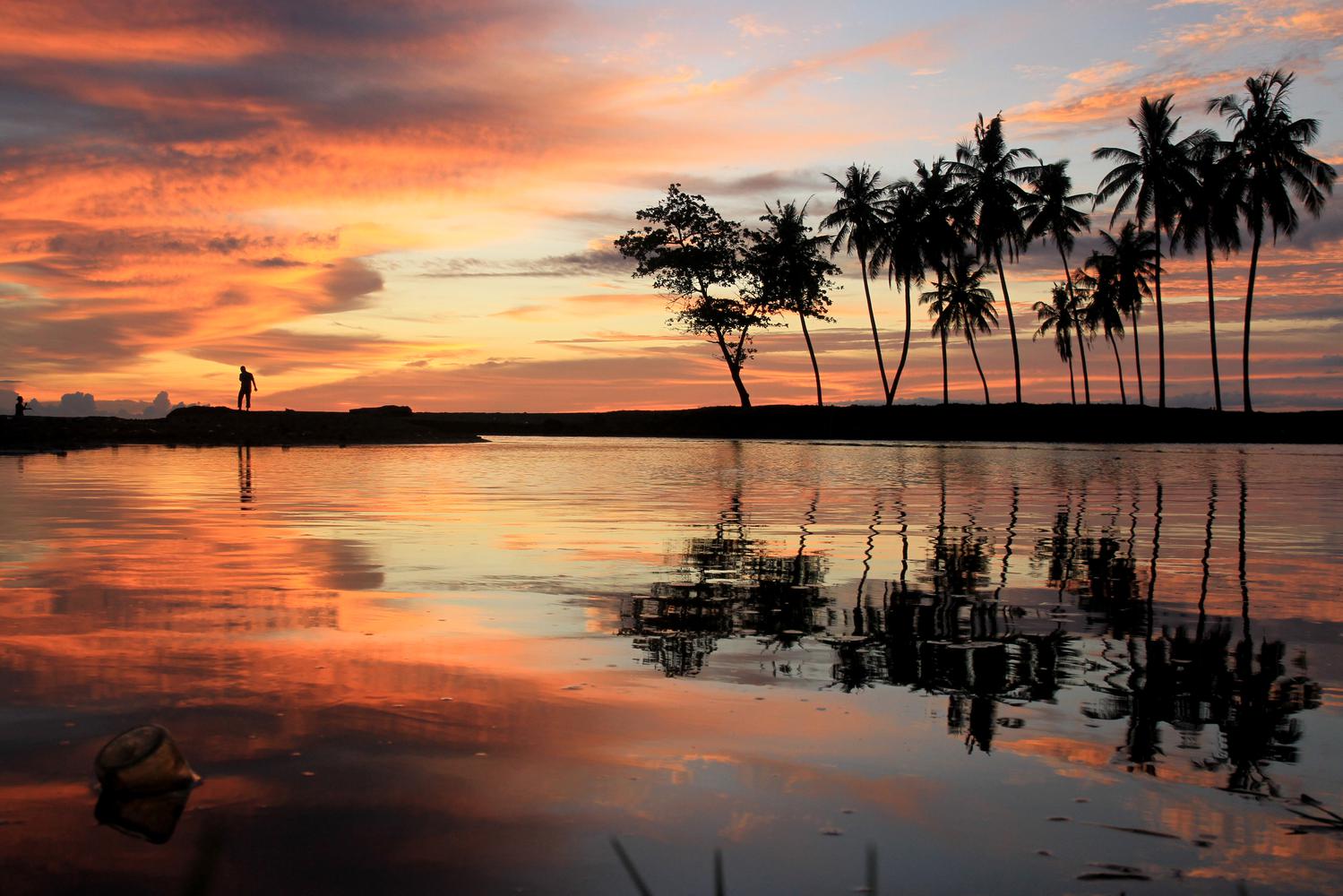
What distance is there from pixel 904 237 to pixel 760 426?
39.2 ft

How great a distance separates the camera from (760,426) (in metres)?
59.1

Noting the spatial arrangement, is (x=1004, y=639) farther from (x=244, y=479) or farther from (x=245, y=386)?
(x=245, y=386)

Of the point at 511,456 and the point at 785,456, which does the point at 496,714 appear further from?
the point at 785,456

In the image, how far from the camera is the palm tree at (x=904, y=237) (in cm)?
5634

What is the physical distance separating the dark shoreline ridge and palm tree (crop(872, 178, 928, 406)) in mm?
7149

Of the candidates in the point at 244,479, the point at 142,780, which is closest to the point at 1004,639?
the point at 142,780

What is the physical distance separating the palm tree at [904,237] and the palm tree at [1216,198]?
12.3 metres

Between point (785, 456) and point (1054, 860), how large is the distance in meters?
29.5

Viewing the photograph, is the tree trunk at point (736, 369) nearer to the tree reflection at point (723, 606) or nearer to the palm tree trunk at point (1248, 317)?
the palm tree trunk at point (1248, 317)

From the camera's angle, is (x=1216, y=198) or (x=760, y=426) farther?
(x=760, y=426)

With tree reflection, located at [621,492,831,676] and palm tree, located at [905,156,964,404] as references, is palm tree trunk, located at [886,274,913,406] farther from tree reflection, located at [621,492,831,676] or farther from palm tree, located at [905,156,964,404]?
tree reflection, located at [621,492,831,676]

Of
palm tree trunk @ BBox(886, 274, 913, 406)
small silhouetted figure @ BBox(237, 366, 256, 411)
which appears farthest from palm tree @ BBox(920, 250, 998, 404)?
small silhouetted figure @ BBox(237, 366, 256, 411)

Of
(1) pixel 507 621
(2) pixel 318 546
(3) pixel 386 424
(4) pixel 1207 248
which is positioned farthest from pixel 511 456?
(4) pixel 1207 248

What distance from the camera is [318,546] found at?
9.62 m
